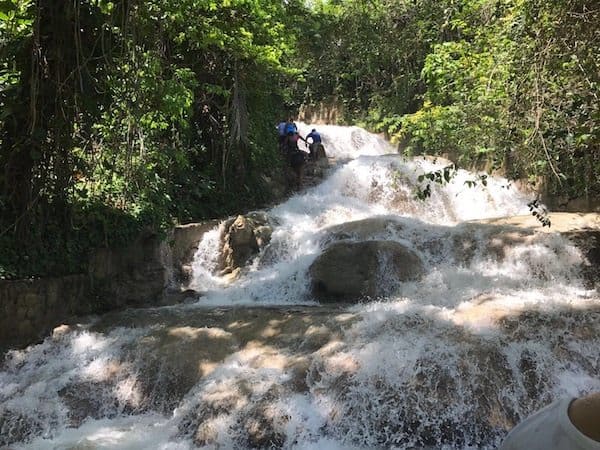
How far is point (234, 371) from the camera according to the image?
21.1 feet

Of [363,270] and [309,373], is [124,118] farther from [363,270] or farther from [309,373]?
[363,270]

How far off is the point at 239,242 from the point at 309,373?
5.96 m

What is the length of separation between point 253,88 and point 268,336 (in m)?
7.94

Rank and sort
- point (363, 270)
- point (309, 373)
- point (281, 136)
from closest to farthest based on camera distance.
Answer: point (309, 373), point (363, 270), point (281, 136)

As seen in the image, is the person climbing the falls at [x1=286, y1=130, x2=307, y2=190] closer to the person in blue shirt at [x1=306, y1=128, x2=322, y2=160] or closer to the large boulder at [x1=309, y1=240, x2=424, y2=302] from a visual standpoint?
the person in blue shirt at [x1=306, y1=128, x2=322, y2=160]

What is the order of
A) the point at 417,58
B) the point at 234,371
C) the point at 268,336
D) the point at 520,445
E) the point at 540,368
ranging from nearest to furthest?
the point at 520,445
the point at 540,368
the point at 234,371
the point at 268,336
the point at 417,58

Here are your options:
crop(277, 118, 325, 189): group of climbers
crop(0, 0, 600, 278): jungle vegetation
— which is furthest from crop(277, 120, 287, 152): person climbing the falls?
crop(0, 0, 600, 278): jungle vegetation

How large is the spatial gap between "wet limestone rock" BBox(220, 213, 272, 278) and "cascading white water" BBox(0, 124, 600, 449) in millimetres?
2232

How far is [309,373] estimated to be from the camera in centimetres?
607

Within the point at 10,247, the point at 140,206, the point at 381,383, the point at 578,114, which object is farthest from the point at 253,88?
the point at 381,383

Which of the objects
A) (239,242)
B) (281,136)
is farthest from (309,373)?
(281,136)

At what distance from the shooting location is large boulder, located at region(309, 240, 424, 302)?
998 centimetres

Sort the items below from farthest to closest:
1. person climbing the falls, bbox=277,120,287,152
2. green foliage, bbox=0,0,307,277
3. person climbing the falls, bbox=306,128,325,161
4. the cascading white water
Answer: person climbing the falls, bbox=306,128,325,161, person climbing the falls, bbox=277,120,287,152, green foliage, bbox=0,0,307,277, the cascading white water

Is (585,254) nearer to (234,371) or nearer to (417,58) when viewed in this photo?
(234,371)
